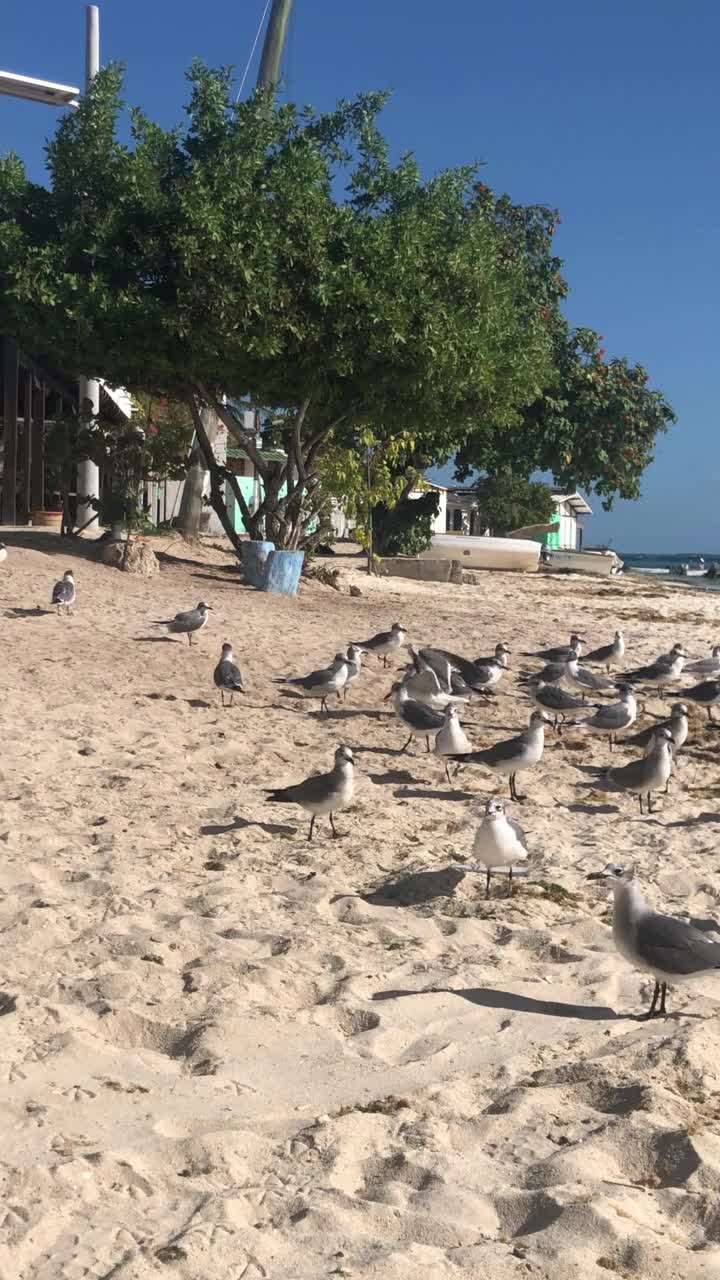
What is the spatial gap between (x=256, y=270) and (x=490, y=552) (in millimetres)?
19446

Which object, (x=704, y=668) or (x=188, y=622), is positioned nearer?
(x=188, y=622)

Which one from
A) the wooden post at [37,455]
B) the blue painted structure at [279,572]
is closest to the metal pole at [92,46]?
the wooden post at [37,455]

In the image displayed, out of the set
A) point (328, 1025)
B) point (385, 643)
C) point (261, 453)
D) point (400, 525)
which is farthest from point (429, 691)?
point (261, 453)

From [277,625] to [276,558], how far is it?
3766mm

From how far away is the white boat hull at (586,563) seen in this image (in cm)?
4131

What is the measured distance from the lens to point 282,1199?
13.1ft

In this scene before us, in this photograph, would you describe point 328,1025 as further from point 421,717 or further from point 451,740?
point 421,717

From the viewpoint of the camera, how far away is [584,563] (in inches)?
1695

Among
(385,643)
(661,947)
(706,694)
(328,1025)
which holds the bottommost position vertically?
(328,1025)

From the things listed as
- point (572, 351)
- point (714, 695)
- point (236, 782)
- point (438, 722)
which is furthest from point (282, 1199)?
point (572, 351)

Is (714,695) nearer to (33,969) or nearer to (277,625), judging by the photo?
(277,625)

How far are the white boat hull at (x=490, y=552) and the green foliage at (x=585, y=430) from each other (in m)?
3.84

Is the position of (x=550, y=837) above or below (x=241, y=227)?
below

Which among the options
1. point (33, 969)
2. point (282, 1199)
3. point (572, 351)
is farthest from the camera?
point (572, 351)
